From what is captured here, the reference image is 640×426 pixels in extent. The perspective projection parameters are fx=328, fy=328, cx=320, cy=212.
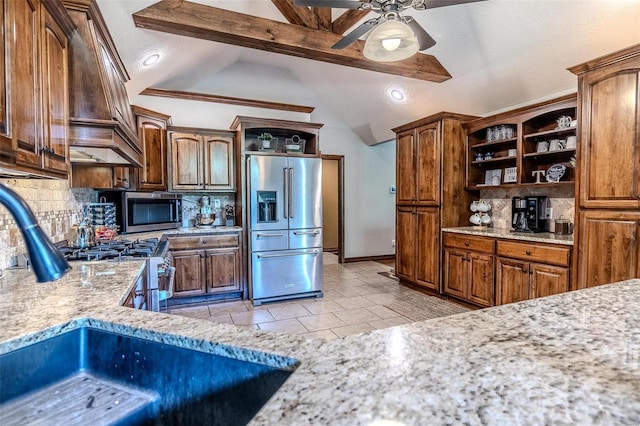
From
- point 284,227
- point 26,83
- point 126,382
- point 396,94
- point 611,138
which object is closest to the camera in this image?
point 126,382

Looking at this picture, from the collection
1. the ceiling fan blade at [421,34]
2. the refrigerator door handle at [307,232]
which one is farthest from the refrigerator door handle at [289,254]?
the ceiling fan blade at [421,34]

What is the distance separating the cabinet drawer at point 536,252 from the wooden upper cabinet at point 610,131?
0.45 metres

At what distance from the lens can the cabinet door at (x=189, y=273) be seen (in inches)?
153

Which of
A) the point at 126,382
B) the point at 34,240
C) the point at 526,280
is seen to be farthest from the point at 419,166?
the point at 34,240

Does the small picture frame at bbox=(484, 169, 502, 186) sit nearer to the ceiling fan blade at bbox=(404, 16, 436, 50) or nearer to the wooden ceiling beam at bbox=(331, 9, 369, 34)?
the ceiling fan blade at bbox=(404, 16, 436, 50)

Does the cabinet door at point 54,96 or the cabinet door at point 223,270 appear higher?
the cabinet door at point 54,96

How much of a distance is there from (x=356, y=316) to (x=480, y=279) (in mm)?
1430

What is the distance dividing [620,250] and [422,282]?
225 cm

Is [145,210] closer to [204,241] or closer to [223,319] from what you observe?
[204,241]

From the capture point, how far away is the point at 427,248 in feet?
14.2

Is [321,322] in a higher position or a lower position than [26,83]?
lower

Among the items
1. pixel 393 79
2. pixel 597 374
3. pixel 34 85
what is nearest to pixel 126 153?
pixel 34 85

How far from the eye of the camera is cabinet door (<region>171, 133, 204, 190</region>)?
4250 millimetres

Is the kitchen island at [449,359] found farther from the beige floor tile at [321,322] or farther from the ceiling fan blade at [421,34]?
the beige floor tile at [321,322]
